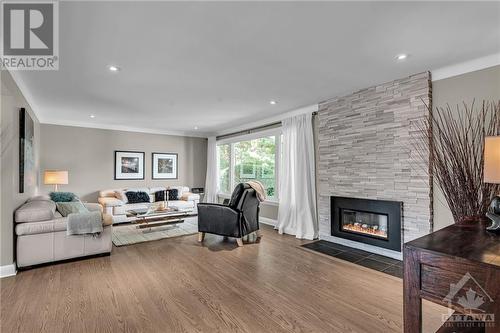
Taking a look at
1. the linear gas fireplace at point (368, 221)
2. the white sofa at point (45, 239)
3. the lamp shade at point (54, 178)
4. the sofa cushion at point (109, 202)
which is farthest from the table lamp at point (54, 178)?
the linear gas fireplace at point (368, 221)

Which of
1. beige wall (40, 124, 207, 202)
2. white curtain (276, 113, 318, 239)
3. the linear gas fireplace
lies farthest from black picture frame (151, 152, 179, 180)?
the linear gas fireplace

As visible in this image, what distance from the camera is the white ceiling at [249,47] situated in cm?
182

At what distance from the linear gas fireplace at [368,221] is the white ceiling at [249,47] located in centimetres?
172

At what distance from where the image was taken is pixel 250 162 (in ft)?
20.4

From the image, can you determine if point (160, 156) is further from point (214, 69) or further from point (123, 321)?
point (123, 321)

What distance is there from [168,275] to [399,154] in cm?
329

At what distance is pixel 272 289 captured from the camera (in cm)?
247

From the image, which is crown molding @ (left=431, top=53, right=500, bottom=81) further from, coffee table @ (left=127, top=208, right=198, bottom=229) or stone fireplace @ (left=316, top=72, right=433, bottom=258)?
coffee table @ (left=127, top=208, right=198, bottom=229)

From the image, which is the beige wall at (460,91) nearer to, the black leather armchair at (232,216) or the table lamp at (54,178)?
the black leather armchair at (232,216)

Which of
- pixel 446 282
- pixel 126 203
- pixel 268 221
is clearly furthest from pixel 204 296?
pixel 126 203

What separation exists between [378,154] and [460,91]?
1.12 m

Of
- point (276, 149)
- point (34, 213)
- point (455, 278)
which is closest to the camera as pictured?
point (455, 278)

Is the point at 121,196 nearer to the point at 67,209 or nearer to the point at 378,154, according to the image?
the point at 67,209

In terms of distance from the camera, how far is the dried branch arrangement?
2.36 metres
